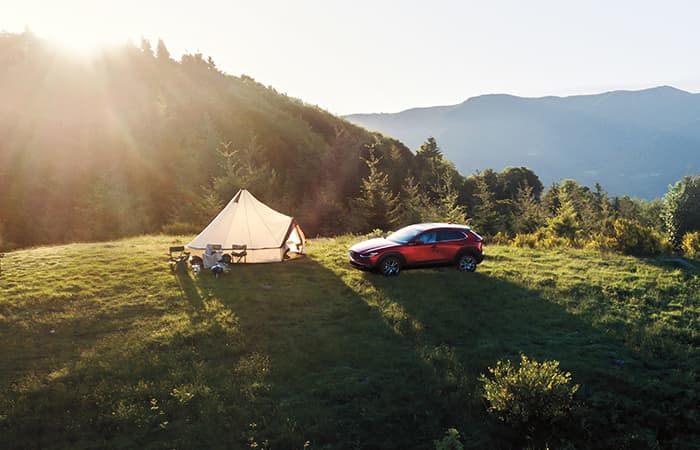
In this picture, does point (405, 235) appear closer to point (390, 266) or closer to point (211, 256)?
point (390, 266)

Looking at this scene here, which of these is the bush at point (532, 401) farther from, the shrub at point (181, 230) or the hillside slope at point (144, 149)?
the hillside slope at point (144, 149)

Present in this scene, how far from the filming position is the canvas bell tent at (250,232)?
1875 centimetres

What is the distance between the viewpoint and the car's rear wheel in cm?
1738

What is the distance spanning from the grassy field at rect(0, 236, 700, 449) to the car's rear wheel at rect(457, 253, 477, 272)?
39cm

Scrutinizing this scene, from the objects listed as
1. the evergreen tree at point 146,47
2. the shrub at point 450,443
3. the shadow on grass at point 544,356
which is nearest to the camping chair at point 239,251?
the shadow on grass at point 544,356

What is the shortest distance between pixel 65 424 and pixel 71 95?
64742 millimetres

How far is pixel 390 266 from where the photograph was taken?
1658 cm

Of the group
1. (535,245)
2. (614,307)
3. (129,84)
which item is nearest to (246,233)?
(614,307)

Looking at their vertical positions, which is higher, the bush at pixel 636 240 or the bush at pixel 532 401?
the bush at pixel 636 240

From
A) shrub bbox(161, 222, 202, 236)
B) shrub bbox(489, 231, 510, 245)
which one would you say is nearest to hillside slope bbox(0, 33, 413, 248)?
shrub bbox(161, 222, 202, 236)

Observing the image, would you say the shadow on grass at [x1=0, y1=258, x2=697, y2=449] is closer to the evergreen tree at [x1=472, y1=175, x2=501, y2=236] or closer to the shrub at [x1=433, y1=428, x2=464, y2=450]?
the shrub at [x1=433, y1=428, x2=464, y2=450]

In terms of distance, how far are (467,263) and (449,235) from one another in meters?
1.51

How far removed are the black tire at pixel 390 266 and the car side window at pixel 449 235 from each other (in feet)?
6.96

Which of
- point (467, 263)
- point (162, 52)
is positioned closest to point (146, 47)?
point (162, 52)
